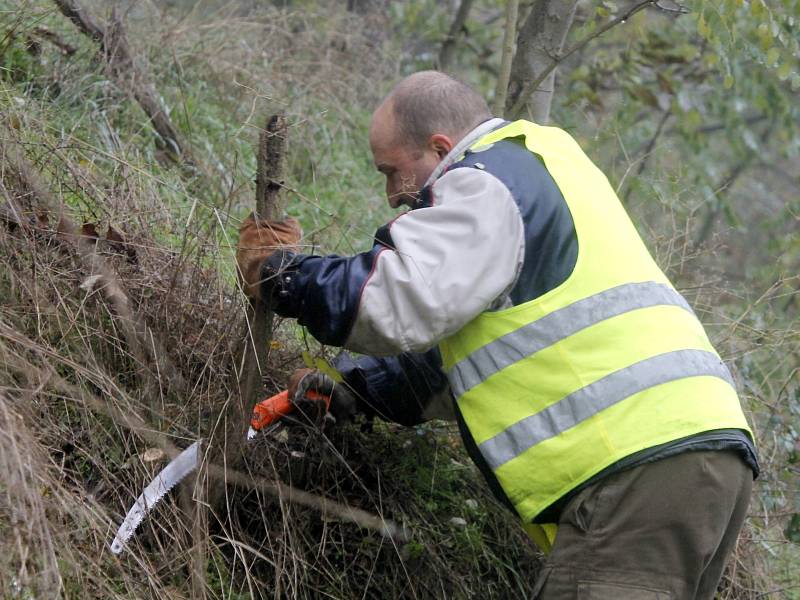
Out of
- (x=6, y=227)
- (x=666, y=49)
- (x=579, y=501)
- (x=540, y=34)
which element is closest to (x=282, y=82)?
(x=540, y=34)

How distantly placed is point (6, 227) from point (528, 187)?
1.63 metres

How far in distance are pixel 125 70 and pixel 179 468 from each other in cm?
282

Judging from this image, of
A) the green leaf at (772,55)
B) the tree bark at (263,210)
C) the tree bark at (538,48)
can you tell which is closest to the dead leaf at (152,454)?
the tree bark at (263,210)

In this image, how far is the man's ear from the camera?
8.79 ft

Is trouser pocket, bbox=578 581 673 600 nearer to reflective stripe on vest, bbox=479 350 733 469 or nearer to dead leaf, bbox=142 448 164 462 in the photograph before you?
reflective stripe on vest, bbox=479 350 733 469

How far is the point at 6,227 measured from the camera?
2.87 metres

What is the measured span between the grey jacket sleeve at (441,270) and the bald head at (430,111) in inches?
14.5

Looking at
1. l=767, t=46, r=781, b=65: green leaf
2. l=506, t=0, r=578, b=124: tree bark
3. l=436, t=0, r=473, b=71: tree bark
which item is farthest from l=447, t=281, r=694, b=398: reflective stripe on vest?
l=436, t=0, r=473, b=71: tree bark

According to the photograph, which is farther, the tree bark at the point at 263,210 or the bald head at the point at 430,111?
the bald head at the point at 430,111

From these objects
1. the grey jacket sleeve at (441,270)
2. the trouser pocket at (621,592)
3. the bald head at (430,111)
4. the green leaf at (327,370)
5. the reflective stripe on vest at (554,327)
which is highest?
the bald head at (430,111)

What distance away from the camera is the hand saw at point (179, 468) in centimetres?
261

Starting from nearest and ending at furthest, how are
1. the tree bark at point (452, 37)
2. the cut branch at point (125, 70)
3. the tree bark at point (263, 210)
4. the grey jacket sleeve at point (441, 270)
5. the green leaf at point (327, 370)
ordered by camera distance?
the grey jacket sleeve at point (441, 270), the tree bark at point (263, 210), the green leaf at point (327, 370), the cut branch at point (125, 70), the tree bark at point (452, 37)

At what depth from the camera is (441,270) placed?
2297 mm

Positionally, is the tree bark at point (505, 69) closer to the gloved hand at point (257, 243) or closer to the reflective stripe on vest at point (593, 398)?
the gloved hand at point (257, 243)
